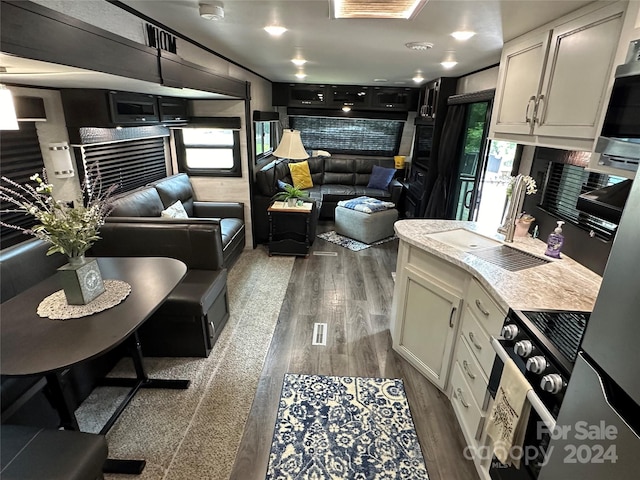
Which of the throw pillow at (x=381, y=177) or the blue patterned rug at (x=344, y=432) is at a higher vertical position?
the throw pillow at (x=381, y=177)

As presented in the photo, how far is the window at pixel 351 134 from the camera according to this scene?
692 centimetres

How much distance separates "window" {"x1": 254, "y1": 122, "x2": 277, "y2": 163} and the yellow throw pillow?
0.55 metres

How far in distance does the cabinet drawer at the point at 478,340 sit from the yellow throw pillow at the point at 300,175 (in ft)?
15.1

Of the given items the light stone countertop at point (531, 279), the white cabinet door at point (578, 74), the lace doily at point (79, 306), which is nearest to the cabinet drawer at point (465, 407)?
the light stone countertop at point (531, 279)

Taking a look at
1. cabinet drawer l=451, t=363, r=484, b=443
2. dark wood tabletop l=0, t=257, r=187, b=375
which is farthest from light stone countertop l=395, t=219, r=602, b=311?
dark wood tabletop l=0, t=257, r=187, b=375

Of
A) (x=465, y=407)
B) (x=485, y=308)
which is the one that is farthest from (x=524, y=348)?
(x=465, y=407)

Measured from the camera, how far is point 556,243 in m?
2.05

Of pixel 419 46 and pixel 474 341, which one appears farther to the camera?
pixel 419 46

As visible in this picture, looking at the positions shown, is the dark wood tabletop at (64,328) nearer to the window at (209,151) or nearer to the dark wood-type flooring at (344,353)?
the dark wood-type flooring at (344,353)

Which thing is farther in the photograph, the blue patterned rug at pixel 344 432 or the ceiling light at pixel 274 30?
the ceiling light at pixel 274 30

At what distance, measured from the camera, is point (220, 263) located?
2840 mm

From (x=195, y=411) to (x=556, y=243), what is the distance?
8.15ft

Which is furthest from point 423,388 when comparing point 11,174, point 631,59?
point 11,174

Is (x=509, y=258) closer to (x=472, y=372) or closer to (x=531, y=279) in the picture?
(x=531, y=279)
